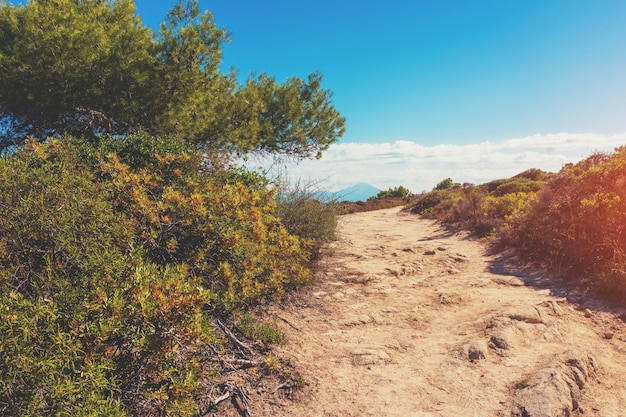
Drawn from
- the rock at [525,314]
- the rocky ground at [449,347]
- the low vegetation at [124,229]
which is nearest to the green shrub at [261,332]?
the low vegetation at [124,229]

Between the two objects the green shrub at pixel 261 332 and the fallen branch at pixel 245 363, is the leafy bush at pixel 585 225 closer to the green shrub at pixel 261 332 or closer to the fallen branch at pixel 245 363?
the green shrub at pixel 261 332

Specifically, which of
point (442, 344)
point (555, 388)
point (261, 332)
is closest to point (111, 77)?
point (261, 332)

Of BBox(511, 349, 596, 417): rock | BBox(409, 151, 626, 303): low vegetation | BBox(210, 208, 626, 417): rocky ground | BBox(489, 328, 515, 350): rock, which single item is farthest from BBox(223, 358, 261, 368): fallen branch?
BBox(409, 151, 626, 303): low vegetation

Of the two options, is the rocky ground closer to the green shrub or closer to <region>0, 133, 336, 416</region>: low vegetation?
the green shrub

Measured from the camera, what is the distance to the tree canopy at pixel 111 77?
25.7 feet

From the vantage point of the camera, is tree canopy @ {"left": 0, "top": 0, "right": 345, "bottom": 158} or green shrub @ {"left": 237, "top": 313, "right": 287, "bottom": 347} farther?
tree canopy @ {"left": 0, "top": 0, "right": 345, "bottom": 158}

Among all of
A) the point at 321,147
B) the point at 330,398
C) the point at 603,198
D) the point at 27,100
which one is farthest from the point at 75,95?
the point at 603,198

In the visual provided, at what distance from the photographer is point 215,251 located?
14.5 ft

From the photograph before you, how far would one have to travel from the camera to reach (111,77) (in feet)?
28.6

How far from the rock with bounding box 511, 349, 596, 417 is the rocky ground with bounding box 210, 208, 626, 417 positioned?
0.04 feet

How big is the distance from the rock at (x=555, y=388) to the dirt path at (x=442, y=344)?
0.02 metres

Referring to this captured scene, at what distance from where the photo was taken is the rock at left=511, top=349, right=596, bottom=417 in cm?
324

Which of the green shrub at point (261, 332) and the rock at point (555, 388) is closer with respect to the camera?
the rock at point (555, 388)

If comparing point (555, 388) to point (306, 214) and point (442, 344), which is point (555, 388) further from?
point (306, 214)
